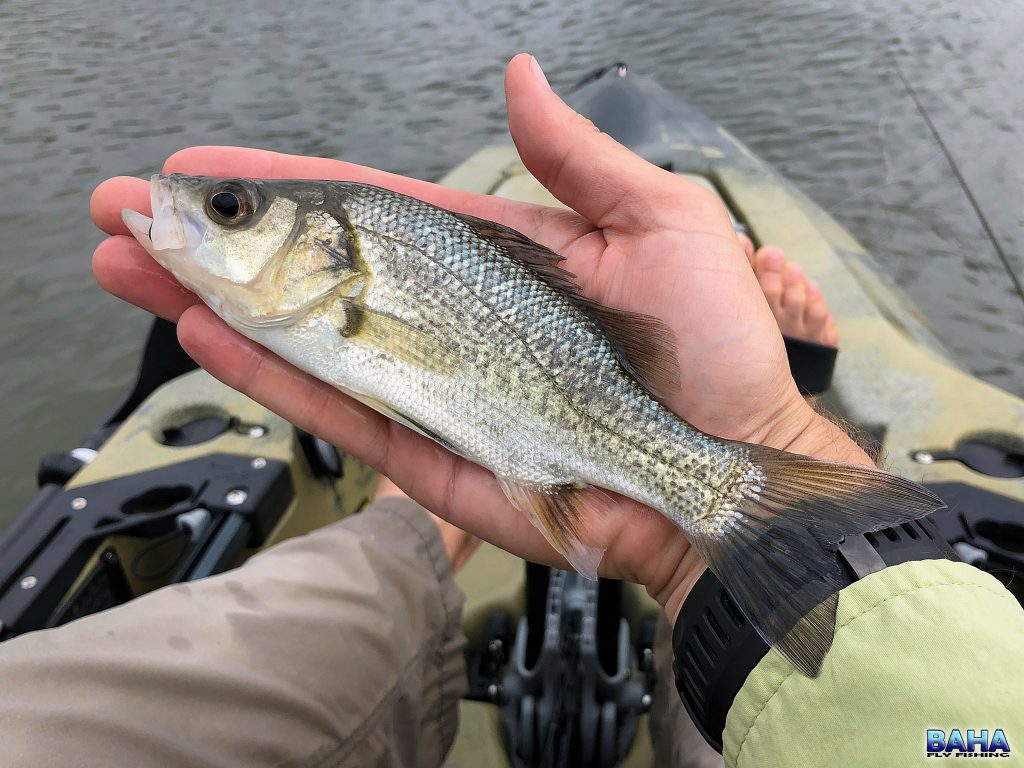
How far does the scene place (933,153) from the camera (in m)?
9.60

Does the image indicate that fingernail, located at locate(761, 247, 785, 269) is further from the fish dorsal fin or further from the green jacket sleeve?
the green jacket sleeve

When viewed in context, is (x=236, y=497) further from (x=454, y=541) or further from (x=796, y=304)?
(x=796, y=304)

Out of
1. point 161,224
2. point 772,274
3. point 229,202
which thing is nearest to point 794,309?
point 772,274

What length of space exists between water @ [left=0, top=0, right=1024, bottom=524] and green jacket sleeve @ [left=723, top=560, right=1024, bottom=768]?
6.14 metres

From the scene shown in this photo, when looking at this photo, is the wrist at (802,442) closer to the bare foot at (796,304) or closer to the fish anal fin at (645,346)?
the fish anal fin at (645,346)

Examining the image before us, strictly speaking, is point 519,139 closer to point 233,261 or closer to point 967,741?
point 233,261

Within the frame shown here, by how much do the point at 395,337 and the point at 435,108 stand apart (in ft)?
33.0

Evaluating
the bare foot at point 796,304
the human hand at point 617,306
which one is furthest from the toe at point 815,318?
the human hand at point 617,306

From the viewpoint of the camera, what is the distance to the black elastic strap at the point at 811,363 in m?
3.54

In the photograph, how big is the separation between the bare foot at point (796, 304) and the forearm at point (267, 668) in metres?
2.35

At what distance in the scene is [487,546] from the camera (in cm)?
395

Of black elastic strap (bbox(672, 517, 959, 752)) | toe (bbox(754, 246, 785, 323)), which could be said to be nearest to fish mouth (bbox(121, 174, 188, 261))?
black elastic strap (bbox(672, 517, 959, 752))

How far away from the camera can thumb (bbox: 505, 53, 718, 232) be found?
250 centimetres

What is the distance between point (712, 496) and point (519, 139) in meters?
1.43
